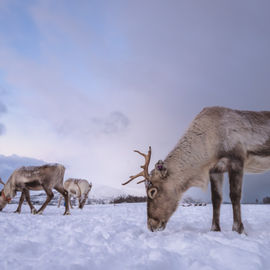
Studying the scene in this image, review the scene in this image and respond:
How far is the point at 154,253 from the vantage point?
2461 millimetres

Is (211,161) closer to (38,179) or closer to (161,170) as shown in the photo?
(161,170)

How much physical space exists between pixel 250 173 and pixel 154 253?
3.68 metres

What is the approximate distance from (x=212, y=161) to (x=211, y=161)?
2cm

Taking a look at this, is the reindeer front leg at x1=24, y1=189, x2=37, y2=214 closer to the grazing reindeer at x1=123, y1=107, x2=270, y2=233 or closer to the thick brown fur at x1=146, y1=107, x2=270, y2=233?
the grazing reindeer at x1=123, y1=107, x2=270, y2=233

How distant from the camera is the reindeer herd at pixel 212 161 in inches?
176

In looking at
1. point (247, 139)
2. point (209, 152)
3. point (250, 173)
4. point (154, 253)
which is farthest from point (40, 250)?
point (250, 173)

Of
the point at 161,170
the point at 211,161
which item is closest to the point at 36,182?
the point at 161,170

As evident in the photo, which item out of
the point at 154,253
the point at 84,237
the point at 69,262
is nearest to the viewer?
the point at 69,262

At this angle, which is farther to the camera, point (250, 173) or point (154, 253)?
point (250, 173)

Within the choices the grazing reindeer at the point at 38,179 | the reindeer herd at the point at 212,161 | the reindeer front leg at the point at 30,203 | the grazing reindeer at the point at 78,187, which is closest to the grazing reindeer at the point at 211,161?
the reindeer herd at the point at 212,161

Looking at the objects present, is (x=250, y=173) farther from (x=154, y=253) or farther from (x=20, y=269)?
(x=20, y=269)

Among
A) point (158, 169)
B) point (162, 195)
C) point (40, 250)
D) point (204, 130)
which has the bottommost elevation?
point (40, 250)

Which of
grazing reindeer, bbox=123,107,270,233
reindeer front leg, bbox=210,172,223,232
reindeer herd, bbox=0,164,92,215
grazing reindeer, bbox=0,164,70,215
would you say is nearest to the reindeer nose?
grazing reindeer, bbox=123,107,270,233

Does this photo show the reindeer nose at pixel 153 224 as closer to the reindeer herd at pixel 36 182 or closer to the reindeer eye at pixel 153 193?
the reindeer eye at pixel 153 193
